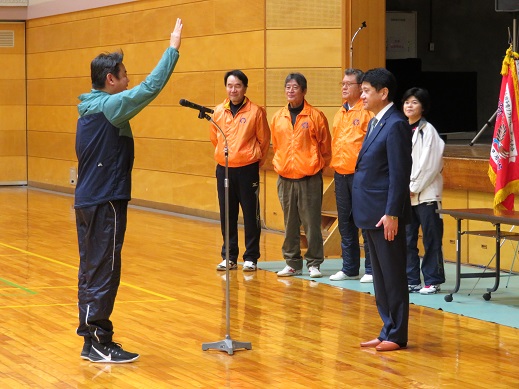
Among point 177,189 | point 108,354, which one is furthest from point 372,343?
point 177,189

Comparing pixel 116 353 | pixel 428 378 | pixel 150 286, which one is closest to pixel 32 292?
pixel 150 286

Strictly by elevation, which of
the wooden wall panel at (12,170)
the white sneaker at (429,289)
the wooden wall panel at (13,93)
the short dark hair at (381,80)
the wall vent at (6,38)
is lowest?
the white sneaker at (429,289)

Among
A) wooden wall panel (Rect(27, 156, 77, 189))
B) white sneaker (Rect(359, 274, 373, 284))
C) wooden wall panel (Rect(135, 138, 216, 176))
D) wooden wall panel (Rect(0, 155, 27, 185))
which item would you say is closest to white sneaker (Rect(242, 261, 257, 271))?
white sneaker (Rect(359, 274, 373, 284))

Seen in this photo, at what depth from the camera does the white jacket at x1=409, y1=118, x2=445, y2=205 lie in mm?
7805

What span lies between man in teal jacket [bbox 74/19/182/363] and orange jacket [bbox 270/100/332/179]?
2.98 meters

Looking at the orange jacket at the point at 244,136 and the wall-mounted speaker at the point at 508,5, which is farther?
the wall-mounted speaker at the point at 508,5

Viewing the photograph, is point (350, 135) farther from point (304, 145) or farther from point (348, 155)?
point (304, 145)

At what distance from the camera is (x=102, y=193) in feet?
18.4

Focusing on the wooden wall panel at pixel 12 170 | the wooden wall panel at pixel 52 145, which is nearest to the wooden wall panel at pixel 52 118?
the wooden wall panel at pixel 52 145

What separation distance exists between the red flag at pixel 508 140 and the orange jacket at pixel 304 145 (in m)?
1.43

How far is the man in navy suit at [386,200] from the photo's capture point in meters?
5.91

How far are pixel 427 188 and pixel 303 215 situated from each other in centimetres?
125

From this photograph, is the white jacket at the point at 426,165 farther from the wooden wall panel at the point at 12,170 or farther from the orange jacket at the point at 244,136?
the wooden wall panel at the point at 12,170

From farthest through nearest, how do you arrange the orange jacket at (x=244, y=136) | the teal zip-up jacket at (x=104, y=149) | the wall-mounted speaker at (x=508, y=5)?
the wall-mounted speaker at (x=508, y=5)
the orange jacket at (x=244, y=136)
the teal zip-up jacket at (x=104, y=149)
